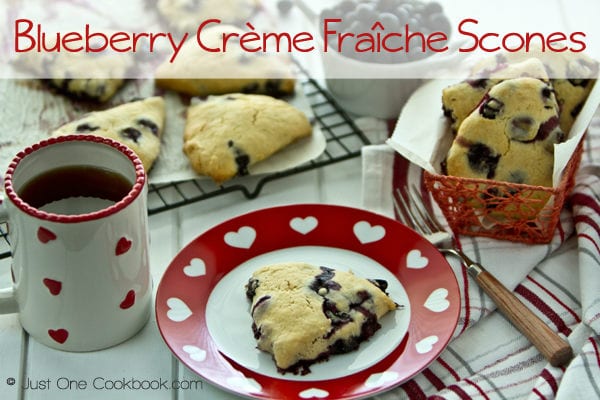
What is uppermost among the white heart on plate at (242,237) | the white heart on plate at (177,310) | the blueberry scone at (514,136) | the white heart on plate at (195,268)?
the blueberry scone at (514,136)

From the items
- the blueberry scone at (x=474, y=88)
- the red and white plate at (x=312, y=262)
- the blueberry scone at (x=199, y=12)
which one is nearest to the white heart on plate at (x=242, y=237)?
the red and white plate at (x=312, y=262)

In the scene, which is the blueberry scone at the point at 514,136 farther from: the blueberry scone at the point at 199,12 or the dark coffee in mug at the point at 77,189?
the blueberry scone at the point at 199,12

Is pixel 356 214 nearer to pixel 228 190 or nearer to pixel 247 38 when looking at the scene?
pixel 228 190

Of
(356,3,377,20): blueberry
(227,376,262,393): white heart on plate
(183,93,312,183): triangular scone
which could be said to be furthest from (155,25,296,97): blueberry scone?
(227,376,262,393): white heart on plate

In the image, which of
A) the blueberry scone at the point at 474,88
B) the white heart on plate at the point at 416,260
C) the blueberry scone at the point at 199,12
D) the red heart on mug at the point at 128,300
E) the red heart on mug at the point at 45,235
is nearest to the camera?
the red heart on mug at the point at 45,235

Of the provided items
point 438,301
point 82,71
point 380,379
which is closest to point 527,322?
point 438,301

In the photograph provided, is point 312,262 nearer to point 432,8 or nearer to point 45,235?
point 45,235

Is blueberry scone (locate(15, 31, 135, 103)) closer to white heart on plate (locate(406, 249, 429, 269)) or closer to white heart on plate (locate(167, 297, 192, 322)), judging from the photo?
white heart on plate (locate(167, 297, 192, 322))

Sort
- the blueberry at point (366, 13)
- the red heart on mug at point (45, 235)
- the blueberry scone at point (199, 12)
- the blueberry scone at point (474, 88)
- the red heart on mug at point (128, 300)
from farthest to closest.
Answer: the blueberry scone at point (199, 12), the blueberry at point (366, 13), the blueberry scone at point (474, 88), the red heart on mug at point (128, 300), the red heart on mug at point (45, 235)
